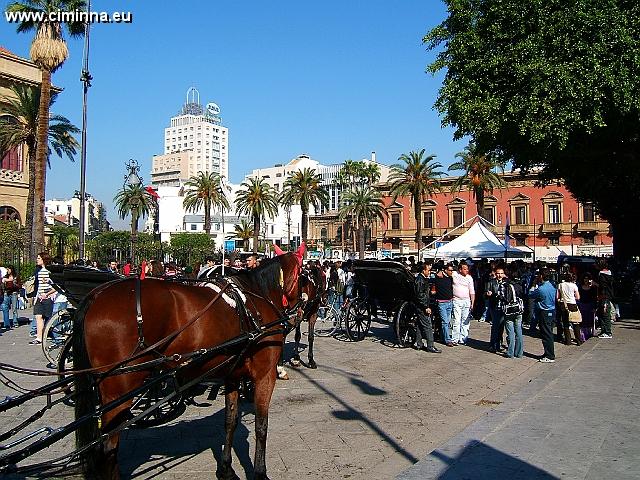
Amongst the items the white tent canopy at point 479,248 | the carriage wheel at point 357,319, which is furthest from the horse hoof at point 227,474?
the white tent canopy at point 479,248

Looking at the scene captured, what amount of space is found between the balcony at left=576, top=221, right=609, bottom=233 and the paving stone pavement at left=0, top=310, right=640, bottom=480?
5342 cm

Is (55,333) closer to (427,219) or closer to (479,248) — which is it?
(479,248)

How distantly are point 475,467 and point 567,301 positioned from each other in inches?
349

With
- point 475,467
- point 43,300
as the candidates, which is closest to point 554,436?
point 475,467

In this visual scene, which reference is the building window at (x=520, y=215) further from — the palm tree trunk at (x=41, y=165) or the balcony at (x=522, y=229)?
the palm tree trunk at (x=41, y=165)

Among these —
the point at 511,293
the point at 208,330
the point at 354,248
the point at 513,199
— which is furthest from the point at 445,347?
the point at 354,248

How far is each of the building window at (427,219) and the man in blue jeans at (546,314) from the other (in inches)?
2357

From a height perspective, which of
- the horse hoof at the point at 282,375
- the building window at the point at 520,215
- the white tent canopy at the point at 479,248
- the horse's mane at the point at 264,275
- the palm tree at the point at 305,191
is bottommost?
the horse hoof at the point at 282,375

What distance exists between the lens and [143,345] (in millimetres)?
4793

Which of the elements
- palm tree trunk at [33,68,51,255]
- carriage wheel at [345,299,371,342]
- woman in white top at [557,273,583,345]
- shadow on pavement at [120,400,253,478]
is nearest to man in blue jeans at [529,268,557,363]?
woman in white top at [557,273,583,345]

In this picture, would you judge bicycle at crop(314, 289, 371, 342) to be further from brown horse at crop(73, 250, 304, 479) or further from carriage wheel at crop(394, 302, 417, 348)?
brown horse at crop(73, 250, 304, 479)

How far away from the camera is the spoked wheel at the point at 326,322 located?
15877 mm

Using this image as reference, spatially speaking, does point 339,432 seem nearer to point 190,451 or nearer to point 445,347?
point 190,451

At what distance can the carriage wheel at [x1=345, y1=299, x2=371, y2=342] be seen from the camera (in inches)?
571
